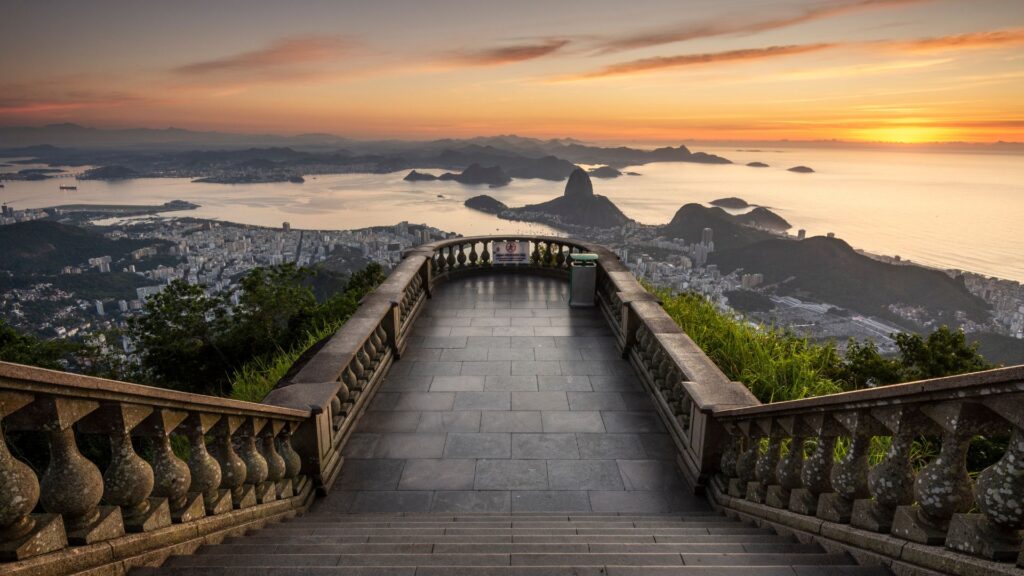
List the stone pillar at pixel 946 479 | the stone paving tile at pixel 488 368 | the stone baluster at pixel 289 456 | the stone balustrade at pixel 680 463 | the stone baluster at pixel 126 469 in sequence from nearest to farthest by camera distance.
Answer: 1. the stone balustrade at pixel 680 463
2. the stone pillar at pixel 946 479
3. the stone baluster at pixel 126 469
4. the stone baluster at pixel 289 456
5. the stone paving tile at pixel 488 368

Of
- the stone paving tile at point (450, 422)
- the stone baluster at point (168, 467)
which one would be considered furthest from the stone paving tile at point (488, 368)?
the stone baluster at point (168, 467)

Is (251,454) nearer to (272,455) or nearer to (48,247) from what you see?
(272,455)

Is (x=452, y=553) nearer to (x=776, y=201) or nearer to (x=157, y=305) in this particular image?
(x=157, y=305)

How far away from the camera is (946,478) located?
225cm

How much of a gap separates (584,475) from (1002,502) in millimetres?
4166

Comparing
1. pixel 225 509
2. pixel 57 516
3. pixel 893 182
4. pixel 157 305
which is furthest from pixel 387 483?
pixel 893 182

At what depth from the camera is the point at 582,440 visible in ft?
21.2

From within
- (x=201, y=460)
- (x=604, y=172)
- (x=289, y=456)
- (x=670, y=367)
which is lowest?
(x=289, y=456)

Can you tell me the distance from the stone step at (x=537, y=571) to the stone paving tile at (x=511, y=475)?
251 cm

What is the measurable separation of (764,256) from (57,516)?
62449mm

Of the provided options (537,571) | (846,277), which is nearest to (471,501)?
(537,571)

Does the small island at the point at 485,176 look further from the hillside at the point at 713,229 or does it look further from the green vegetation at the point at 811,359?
the green vegetation at the point at 811,359

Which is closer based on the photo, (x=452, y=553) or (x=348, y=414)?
(x=452, y=553)

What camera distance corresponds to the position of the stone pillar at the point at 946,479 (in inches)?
83.7
